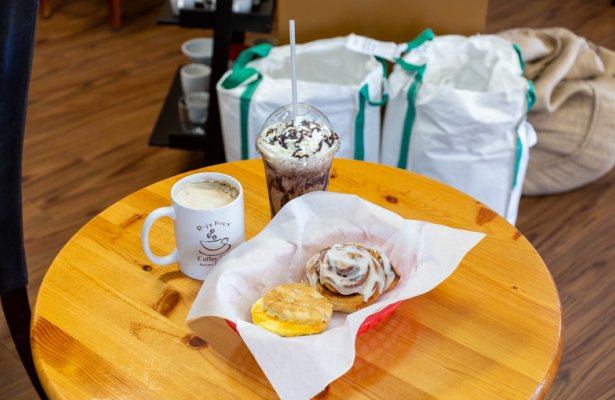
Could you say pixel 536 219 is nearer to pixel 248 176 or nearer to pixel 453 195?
pixel 453 195

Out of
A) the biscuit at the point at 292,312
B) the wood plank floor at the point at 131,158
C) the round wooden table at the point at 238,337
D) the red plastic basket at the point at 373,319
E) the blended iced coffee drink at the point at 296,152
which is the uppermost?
the blended iced coffee drink at the point at 296,152

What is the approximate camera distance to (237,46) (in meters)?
2.32

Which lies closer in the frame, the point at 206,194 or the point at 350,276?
the point at 350,276

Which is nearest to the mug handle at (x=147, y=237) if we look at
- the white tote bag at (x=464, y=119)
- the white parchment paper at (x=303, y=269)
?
the white parchment paper at (x=303, y=269)

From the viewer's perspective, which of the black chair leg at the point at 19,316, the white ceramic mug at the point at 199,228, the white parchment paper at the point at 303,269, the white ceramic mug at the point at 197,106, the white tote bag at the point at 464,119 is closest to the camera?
the white parchment paper at the point at 303,269

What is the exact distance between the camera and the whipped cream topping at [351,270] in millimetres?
879

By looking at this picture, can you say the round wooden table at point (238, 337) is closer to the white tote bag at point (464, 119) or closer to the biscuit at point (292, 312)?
the biscuit at point (292, 312)

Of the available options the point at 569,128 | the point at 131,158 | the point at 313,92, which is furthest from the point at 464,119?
the point at 131,158

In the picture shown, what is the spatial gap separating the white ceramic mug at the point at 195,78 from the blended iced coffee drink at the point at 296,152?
3.80ft

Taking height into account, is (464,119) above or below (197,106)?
above

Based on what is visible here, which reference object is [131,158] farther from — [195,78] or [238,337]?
[238,337]

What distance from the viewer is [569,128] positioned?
7.10ft

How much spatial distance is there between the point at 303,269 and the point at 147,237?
0.69 feet

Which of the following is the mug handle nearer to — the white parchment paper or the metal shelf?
the white parchment paper
